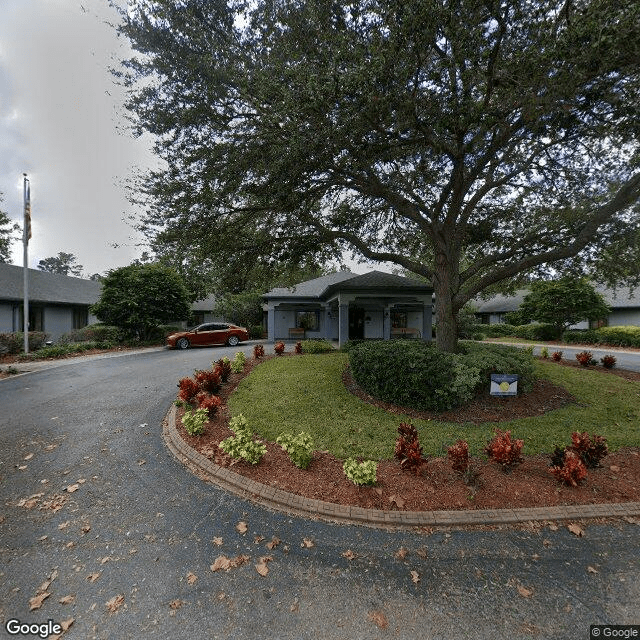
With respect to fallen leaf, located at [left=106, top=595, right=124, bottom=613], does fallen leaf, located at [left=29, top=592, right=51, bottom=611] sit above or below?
above

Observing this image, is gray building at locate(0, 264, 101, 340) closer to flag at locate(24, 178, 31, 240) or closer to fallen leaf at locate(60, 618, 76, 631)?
flag at locate(24, 178, 31, 240)

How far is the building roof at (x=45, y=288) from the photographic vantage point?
18.7 meters

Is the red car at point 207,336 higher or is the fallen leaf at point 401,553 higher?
the red car at point 207,336

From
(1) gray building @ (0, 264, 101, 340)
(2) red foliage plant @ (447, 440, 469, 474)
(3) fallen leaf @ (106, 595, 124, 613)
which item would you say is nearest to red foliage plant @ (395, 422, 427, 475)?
(2) red foliage plant @ (447, 440, 469, 474)

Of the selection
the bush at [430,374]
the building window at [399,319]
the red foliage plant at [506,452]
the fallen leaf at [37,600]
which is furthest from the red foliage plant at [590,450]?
the building window at [399,319]

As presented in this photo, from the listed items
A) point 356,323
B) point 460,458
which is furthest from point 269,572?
point 356,323

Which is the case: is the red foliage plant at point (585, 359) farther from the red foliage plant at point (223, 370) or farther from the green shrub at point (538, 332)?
the green shrub at point (538, 332)

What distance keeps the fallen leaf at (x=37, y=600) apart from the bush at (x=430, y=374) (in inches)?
221

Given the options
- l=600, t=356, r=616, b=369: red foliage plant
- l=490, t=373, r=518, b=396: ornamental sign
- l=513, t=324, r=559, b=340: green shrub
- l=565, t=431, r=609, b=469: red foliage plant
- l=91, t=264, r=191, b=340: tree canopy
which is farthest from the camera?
l=513, t=324, r=559, b=340: green shrub

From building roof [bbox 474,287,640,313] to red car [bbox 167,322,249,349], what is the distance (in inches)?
771

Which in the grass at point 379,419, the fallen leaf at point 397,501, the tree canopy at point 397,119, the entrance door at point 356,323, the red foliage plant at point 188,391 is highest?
the tree canopy at point 397,119

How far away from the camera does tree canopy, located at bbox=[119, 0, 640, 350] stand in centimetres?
484

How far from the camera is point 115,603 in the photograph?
2.41 metres

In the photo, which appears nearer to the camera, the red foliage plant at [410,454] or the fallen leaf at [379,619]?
the fallen leaf at [379,619]
